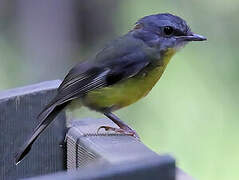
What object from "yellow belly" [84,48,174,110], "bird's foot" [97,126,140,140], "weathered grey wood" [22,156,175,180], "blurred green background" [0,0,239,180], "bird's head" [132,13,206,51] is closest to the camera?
"weathered grey wood" [22,156,175,180]

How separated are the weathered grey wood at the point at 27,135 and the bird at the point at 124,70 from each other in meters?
0.10

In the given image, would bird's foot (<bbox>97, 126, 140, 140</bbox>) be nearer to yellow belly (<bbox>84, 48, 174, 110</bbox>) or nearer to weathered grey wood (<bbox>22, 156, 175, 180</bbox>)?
yellow belly (<bbox>84, 48, 174, 110</bbox>)

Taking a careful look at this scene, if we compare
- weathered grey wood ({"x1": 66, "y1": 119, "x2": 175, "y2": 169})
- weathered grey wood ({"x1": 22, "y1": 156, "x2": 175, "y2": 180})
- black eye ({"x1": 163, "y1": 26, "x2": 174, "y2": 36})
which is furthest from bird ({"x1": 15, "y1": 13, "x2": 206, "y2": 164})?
weathered grey wood ({"x1": 22, "y1": 156, "x2": 175, "y2": 180})

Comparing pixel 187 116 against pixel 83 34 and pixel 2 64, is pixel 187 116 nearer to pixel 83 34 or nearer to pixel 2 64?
pixel 2 64

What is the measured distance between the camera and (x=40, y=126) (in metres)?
4.04

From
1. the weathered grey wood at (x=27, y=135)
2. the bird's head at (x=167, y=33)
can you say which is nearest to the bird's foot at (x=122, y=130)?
the weathered grey wood at (x=27, y=135)

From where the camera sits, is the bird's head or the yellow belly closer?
the yellow belly

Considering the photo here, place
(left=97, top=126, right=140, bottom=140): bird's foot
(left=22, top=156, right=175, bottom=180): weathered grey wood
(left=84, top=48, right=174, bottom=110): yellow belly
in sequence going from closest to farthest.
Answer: (left=22, top=156, right=175, bottom=180): weathered grey wood, (left=97, top=126, right=140, bottom=140): bird's foot, (left=84, top=48, right=174, bottom=110): yellow belly

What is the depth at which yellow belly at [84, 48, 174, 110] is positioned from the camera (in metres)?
4.39

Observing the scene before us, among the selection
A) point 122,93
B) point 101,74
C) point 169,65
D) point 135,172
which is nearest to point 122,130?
point 122,93

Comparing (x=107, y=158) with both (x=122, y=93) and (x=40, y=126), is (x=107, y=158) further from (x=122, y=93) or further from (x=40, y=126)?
(x=122, y=93)

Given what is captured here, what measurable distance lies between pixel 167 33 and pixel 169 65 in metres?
2.98

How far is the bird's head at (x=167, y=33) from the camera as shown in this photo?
461 centimetres

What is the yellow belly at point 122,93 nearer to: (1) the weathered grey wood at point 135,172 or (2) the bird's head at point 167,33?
(2) the bird's head at point 167,33
